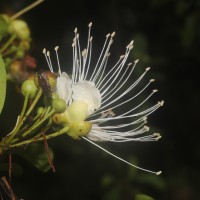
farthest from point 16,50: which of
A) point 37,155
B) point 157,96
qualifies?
point 157,96

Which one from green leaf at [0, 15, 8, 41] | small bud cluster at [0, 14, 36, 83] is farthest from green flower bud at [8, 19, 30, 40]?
green leaf at [0, 15, 8, 41]

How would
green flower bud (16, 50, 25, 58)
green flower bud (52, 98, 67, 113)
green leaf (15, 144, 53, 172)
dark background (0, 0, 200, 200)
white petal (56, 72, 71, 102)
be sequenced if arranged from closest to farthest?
green flower bud (52, 98, 67, 113) < white petal (56, 72, 71, 102) < green leaf (15, 144, 53, 172) < green flower bud (16, 50, 25, 58) < dark background (0, 0, 200, 200)

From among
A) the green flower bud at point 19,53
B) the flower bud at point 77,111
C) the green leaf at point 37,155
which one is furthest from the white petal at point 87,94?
the green flower bud at point 19,53

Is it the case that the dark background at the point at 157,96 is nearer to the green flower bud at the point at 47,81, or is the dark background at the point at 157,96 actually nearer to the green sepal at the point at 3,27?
the green sepal at the point at 3,27

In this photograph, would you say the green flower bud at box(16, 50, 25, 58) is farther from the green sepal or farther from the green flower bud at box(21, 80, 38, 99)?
the green flower bud at box(21, 80, 38, 99)

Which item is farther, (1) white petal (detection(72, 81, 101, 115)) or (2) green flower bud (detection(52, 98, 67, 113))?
(1) white petal (detection(72, 81, 101, 115))

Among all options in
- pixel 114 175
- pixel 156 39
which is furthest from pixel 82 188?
pixel 156 39

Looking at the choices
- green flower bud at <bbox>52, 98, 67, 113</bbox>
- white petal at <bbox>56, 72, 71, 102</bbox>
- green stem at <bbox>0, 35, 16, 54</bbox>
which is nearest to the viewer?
green flower bud at <bbox>52, 98, 67, 113</bbox>

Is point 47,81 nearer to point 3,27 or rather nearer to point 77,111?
point 77,111
